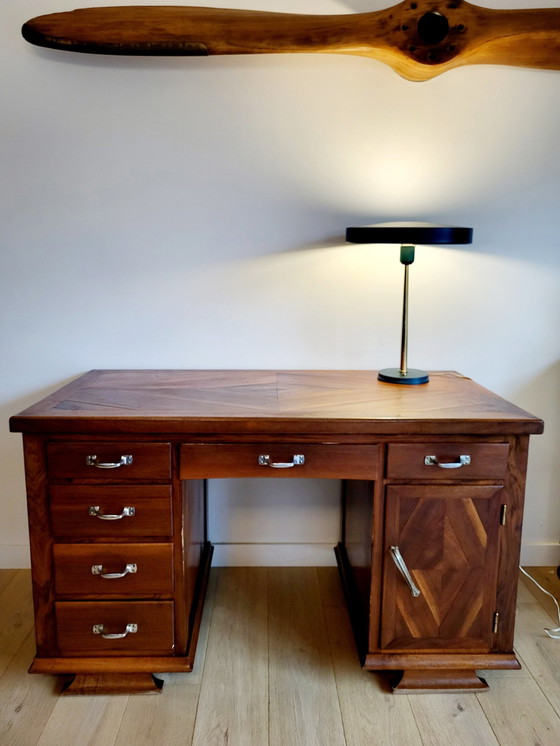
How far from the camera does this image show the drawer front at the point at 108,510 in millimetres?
1564

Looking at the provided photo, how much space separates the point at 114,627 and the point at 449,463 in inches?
38.8

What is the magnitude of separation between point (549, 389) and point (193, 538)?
134 cm

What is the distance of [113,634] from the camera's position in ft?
5.27

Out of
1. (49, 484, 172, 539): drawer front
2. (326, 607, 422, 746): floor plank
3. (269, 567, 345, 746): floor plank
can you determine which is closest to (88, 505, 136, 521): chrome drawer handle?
(49, 484, 172, 539): drawer front

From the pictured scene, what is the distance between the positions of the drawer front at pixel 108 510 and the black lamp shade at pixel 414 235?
0.90 metres

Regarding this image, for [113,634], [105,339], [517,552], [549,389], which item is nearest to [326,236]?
[105,339]

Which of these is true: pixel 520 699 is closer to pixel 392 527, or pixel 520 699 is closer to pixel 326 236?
pixel 392 527

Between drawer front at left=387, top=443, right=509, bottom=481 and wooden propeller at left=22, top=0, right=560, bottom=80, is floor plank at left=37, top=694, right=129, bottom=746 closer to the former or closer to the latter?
drawer front at left=387, top=443, right=509, bottom=481

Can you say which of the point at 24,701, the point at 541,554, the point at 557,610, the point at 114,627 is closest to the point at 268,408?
the point at 114,627

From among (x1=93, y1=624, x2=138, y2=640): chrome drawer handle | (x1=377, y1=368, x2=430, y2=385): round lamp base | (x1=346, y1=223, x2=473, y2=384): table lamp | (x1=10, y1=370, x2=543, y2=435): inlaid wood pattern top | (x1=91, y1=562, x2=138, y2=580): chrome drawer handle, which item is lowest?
(x1=93, y1=624, x2=138, y2=640): chrome drawer handle

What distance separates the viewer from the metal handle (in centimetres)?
158

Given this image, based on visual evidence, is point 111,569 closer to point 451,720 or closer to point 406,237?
point 451,720

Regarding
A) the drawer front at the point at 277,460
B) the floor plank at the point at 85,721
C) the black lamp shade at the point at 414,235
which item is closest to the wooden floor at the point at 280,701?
the floor plank at the point at 85,721

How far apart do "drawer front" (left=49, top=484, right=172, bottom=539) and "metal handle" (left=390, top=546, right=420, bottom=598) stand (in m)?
0.60
